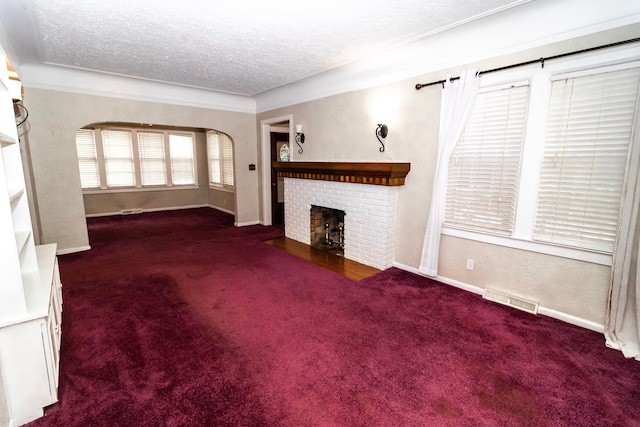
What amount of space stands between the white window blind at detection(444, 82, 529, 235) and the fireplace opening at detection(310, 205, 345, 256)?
1850 millimetres

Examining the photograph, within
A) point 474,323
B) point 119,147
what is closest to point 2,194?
point 474,323

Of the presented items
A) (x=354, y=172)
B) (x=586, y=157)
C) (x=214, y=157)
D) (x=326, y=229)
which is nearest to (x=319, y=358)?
(x=354, y=172)

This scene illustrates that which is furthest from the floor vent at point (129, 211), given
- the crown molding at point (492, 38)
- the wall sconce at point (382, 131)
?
the wall sconce at point (382, 131)

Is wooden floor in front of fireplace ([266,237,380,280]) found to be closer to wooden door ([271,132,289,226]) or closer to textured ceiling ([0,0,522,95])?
wooden door ([271,132,289,226])

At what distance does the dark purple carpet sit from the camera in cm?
172

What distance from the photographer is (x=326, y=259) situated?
4320 mm

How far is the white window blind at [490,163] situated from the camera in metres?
2.85

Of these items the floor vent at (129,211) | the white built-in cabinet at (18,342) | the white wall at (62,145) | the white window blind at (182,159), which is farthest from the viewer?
the white window blind at (182,159)

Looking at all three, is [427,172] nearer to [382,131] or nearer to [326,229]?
[382,131]

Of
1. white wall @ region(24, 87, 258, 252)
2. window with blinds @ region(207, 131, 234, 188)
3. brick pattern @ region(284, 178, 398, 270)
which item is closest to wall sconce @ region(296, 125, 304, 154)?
brick pattern @ region(284, 178, 398, 270)

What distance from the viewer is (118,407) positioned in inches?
68.8

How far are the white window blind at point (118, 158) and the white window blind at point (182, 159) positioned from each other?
0.98 metres

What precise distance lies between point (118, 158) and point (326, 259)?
646cm

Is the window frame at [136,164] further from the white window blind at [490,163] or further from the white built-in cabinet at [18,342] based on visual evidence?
the white window blind at [490,163]
